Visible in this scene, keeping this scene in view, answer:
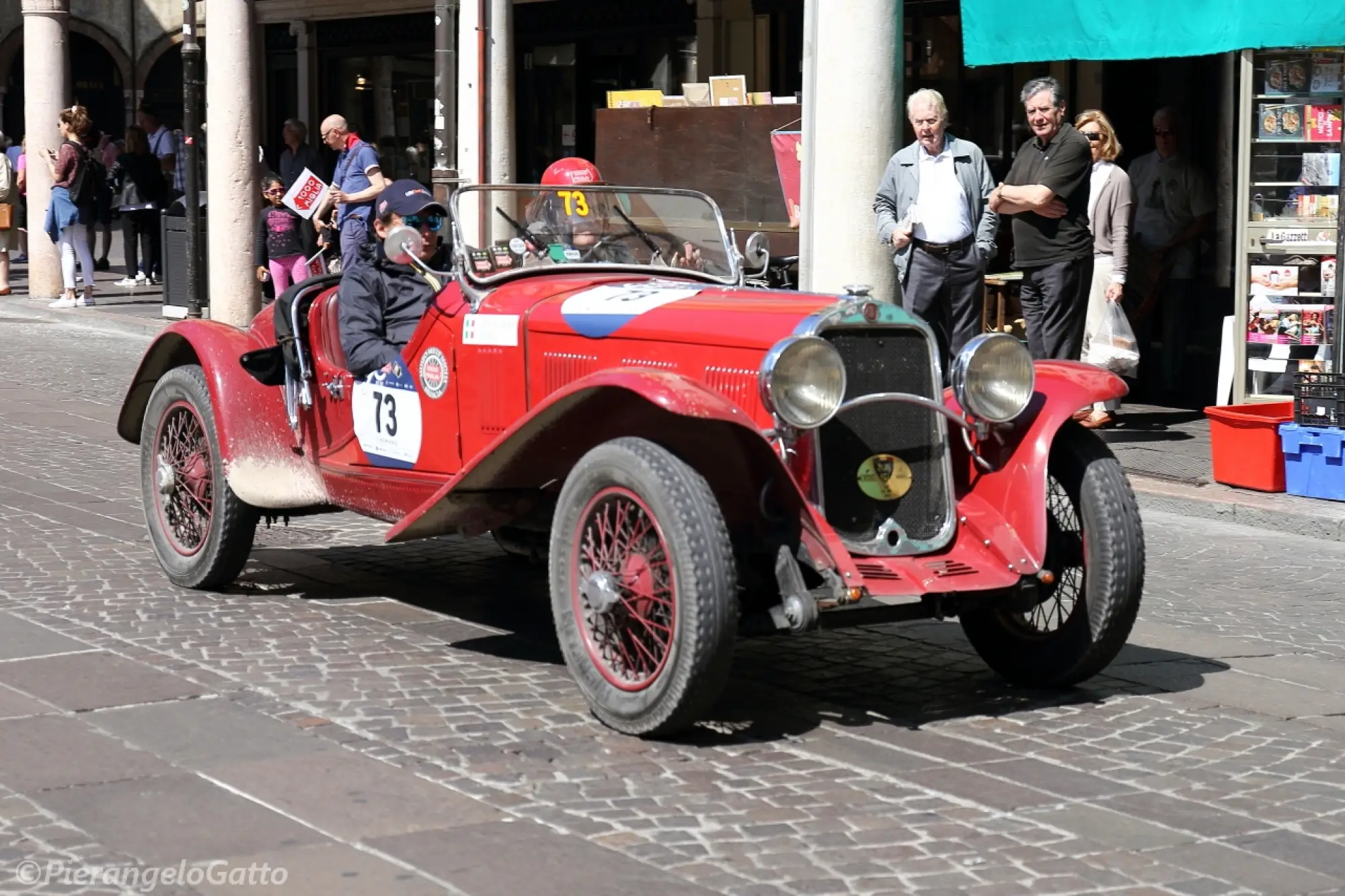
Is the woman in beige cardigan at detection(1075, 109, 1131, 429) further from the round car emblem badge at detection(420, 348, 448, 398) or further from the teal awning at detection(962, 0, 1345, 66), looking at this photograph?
the round car emblem badge at detection(420, 348, 448, 398)

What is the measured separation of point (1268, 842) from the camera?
4496mm

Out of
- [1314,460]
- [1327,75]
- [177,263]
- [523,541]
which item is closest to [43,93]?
[177,263]

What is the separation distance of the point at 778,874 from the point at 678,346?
1.96 m

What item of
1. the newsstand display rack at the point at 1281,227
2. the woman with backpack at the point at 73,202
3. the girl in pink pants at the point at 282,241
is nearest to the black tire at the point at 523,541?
the newsstand display rack at the point at 1281,227

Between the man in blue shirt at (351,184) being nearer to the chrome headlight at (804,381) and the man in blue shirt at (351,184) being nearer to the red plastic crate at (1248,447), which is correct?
the red plastic crate at (1248,447)

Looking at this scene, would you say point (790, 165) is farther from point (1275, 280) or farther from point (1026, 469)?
point (1026, 469)

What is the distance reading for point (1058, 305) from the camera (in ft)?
34.3

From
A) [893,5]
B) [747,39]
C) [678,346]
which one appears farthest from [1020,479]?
[747,39]

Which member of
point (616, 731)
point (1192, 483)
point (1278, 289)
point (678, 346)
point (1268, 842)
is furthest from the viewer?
point (1278, 289)

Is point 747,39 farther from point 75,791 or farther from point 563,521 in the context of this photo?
point 75,791

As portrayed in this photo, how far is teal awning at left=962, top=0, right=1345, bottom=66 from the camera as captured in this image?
32.3 feet

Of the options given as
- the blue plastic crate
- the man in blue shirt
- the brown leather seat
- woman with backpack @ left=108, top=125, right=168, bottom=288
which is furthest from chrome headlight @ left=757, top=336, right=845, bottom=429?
woman with backpack @ left=108, top=125, right=168, bottom=288

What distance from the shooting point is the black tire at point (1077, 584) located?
5.57m

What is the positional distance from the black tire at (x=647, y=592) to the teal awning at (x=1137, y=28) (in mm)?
5984
